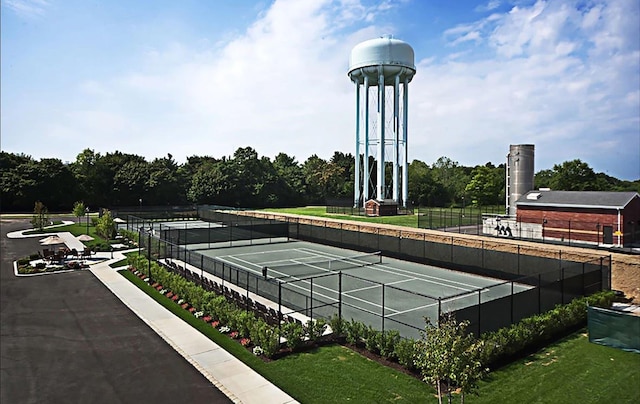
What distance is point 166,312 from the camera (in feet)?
62.9

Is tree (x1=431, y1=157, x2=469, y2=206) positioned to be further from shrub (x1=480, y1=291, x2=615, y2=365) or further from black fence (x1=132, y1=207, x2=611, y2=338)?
shrub (x1=480, y1=291, x2=615, y2=365)

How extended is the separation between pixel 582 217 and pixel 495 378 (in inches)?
879

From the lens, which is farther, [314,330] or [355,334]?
[314,330]

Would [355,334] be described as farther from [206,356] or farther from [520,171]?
[520,171]

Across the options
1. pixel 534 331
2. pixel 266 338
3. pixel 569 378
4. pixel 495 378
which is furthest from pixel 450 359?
pixel 534 331

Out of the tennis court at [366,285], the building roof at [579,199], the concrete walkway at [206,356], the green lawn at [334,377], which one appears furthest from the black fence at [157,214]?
the green lawn at [334,377]

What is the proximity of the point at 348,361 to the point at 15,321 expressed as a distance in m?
13.3

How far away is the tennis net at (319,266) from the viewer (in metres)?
27.1

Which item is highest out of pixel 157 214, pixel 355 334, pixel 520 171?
pixel 520 171

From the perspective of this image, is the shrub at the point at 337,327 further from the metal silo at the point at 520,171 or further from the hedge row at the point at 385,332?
the metal silo at the point at 520,171

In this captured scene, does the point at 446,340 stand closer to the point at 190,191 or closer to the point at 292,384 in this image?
the point at 292,384

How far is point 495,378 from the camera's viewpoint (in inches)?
498

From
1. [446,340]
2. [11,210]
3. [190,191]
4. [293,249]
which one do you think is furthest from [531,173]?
[11,210]

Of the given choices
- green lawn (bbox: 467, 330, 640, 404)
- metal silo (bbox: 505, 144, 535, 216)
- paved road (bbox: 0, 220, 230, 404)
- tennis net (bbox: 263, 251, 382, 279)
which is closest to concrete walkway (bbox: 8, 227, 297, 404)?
paved road (bbox: 0, 220, 230, 404)
